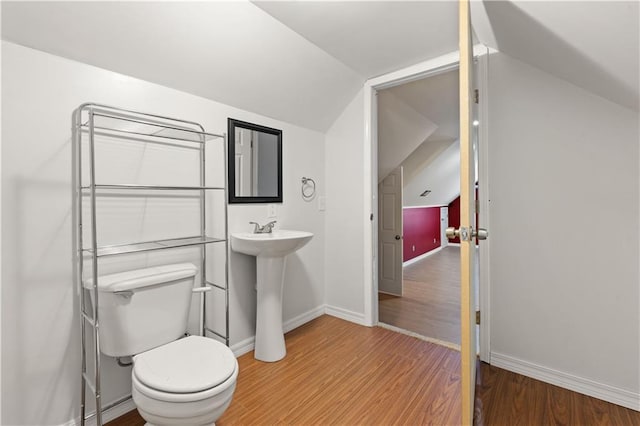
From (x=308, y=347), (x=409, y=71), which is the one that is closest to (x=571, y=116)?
(x=409, y=71)

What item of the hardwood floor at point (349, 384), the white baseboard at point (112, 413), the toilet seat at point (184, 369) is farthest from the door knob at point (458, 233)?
the white baseboard at point (112, 413)

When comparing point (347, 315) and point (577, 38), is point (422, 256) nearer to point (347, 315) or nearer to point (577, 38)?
point (347, 315)

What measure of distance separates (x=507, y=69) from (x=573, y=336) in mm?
1635

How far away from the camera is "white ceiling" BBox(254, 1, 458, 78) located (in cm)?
164

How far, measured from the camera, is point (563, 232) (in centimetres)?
175

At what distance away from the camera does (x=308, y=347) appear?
7.38 ft

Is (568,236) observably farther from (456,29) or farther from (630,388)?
(456,29)

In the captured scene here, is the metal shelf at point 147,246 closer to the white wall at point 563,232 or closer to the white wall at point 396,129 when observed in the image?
the white wall at point 563,232

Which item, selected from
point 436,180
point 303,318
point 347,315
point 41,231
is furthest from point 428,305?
point 41,231

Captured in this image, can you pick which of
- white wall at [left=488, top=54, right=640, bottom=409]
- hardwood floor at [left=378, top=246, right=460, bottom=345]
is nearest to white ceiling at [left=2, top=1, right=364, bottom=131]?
white wall at [left=488, top=54, right=640, bottom=409]

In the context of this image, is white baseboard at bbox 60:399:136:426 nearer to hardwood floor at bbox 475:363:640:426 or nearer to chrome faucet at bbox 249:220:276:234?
chrome faucet at bbox 249:220:276:234

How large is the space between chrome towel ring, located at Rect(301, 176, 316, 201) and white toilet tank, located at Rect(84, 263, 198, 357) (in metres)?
1.24

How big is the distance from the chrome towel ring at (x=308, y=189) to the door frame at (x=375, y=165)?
47cm

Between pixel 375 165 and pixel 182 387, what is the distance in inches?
81.6
